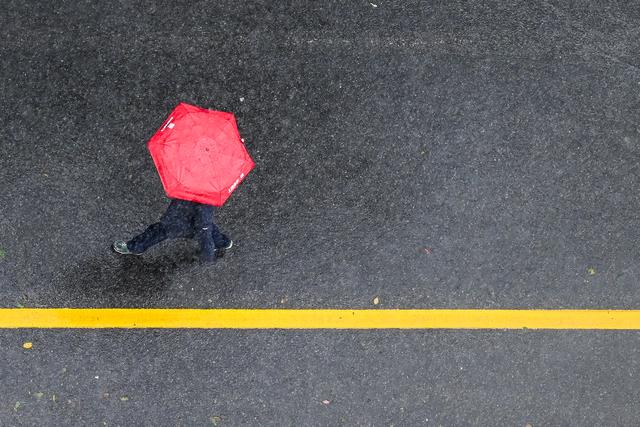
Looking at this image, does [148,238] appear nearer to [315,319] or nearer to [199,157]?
[199,157]

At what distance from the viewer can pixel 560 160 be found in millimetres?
4531

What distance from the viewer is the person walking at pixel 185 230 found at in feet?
11.5

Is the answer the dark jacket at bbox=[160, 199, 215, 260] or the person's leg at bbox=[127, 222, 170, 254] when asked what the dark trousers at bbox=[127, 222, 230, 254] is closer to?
the person's leg at bbox=[127, 222, 170, 254]

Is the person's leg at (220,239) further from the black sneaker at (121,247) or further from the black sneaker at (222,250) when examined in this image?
the black sneaker at (121,247)

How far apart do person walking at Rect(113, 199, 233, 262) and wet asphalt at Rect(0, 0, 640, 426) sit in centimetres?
23

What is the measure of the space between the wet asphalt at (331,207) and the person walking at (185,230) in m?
0.23

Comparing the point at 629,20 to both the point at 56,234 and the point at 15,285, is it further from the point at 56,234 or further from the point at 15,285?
the point at 15,285

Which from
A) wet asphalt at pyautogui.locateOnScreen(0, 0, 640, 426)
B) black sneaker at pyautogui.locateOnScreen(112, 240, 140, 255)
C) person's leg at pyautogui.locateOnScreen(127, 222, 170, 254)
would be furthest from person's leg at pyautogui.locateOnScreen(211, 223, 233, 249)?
black sneaker at pyautogui.locateOnScreen(112, 240, 140, 255)

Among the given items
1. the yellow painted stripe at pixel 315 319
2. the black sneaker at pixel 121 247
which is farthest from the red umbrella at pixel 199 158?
the yellow painted stripe at pixel 315 319

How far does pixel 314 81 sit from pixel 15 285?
2.46m

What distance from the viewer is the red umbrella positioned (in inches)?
119

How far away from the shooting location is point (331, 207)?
430 cm

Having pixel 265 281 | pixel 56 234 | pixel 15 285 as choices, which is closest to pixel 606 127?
pixel 265 281

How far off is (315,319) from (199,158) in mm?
1636
